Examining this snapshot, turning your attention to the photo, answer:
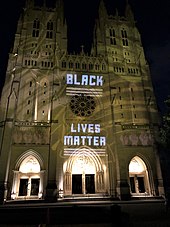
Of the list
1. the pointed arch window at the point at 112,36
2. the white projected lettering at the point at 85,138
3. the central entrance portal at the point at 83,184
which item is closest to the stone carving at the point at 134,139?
the white projected lettering at the point at 85,138

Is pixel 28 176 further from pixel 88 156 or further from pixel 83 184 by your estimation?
pixel 88 156

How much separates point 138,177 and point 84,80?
14.5 meters

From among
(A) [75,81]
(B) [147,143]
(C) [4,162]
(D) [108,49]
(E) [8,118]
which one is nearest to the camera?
(C) [4,162]

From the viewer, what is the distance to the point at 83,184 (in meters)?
19.6

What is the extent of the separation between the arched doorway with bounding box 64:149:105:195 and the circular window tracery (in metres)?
5.11

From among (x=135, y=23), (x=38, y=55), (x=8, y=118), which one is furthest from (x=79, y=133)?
(x=135, y=23)

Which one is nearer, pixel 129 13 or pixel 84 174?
pixel 84 174

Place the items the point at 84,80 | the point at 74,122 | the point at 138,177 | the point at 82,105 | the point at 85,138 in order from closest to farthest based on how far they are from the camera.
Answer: the point at 138,177 → the point at 85,138 → the point at 74,122 → the point at 82,105 → the point at 84,80

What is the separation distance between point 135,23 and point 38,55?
19516 mm

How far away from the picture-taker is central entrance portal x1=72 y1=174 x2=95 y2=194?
19.5m

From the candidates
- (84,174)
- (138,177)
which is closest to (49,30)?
(84,174)

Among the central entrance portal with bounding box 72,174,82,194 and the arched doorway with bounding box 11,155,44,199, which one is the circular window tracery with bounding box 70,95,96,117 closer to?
the central entrance portal with bounding box 72,174,82,194

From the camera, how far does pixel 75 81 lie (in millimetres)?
23281

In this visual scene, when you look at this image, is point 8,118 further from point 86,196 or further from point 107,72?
point 107,72
